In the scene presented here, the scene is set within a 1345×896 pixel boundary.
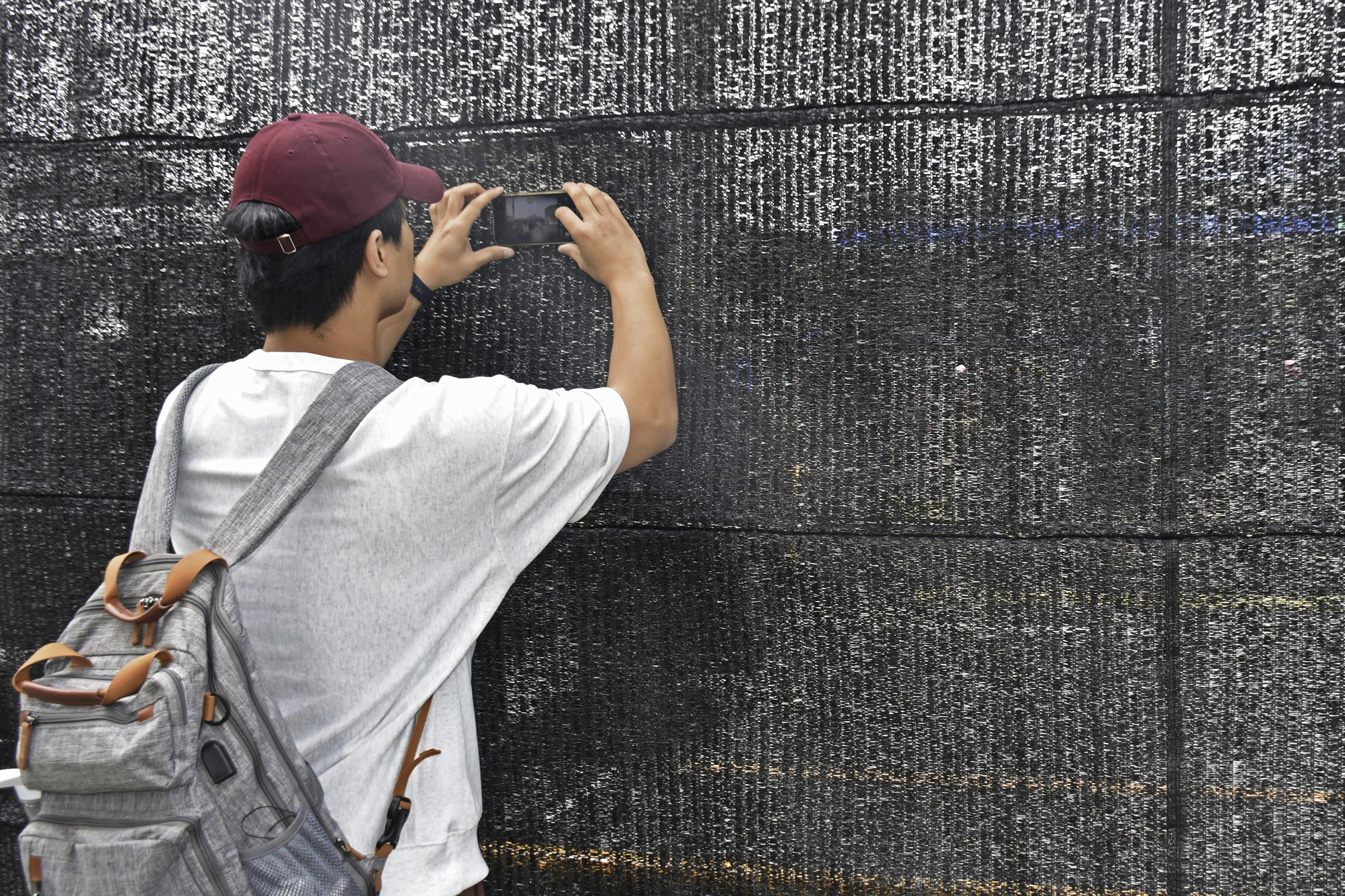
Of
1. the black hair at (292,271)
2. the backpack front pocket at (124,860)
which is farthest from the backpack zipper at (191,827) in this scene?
the black hair at (292,271)

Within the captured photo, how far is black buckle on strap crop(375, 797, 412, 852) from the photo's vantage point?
1.62 meters

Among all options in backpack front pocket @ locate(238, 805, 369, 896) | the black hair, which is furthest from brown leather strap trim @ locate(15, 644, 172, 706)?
the black hair

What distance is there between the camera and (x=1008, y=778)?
7.11 feet

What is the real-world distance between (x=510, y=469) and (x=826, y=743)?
1142mm

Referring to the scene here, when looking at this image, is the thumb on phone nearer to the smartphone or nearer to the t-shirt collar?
the smartphone

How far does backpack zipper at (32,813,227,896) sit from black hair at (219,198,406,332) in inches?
32.2

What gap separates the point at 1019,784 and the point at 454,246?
183cm

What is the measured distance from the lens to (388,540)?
5.05ft

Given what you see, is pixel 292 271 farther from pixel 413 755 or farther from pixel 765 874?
pixel 765 874

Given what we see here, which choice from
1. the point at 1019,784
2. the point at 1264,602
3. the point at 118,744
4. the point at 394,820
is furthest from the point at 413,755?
the point at 1264,602

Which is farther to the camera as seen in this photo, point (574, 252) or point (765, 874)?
point (765, 874)

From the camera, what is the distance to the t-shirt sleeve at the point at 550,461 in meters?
1.58

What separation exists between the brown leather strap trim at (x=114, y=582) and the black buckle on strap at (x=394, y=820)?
56 centimetres

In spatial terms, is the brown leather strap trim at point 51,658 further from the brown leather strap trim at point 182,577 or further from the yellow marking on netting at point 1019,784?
the yellow marking on netting at point 1019,784
